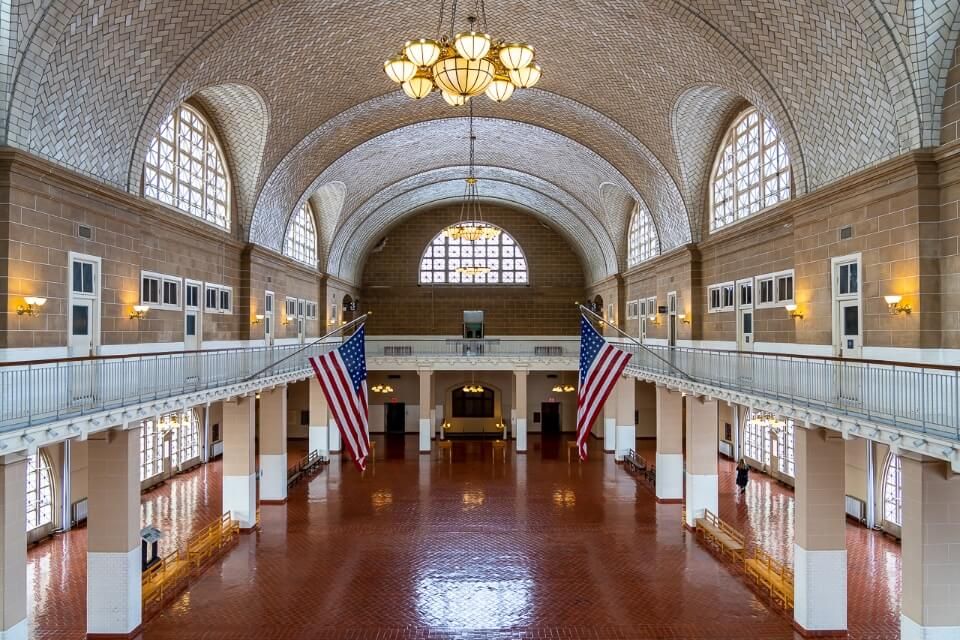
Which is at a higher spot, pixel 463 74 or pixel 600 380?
pixel 463 74

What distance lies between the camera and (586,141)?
79.6 ft

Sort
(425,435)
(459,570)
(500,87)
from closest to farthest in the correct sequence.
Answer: (500,87)
(459,570)
(425,435)

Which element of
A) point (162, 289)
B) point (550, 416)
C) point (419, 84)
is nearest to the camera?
point (419, 84)

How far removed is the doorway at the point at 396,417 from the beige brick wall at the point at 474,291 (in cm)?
428

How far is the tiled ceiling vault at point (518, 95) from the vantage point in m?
10.7

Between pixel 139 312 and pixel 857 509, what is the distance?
63.4 feet

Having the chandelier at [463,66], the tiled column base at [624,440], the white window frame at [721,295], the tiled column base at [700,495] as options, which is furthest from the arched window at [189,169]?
the tiled column base at [624,440]

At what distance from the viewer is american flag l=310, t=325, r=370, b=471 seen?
13.7 metres

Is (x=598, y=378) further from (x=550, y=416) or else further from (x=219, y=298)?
(x=550, y=416)

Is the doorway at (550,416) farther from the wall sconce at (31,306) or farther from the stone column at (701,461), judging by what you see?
the wall sconce at (31,306)

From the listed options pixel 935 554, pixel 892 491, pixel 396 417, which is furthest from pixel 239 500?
pixel 396 417

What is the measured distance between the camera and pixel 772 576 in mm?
14141

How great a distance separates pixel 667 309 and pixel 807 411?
12897 millimetres

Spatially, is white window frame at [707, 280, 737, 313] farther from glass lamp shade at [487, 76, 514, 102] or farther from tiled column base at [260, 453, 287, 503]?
tiled column base at [260, 453, 287, 503]
